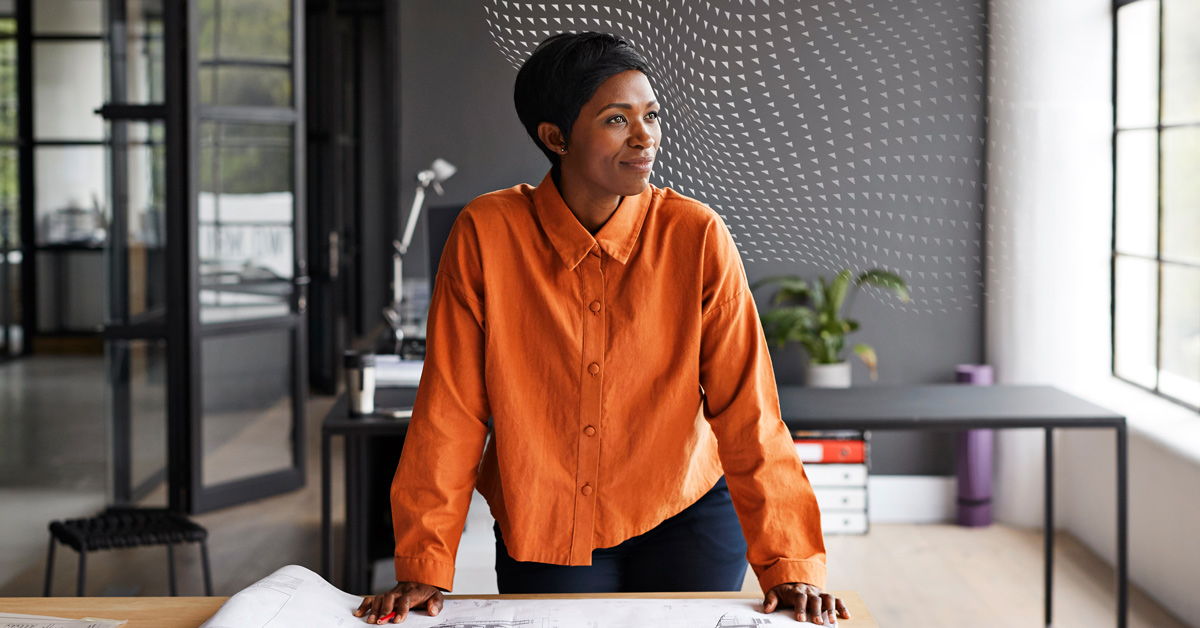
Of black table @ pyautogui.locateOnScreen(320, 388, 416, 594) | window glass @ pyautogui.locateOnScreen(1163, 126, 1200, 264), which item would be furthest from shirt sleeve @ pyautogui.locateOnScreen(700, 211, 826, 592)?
window glass @ pyautogui.locateOnScreen(1163, 126, 1200, 264)

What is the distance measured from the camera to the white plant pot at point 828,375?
2629mm

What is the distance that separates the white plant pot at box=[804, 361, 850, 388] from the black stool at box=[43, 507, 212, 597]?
5.84 ft

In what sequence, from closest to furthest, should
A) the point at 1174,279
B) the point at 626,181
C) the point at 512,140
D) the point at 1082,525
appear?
the point at 626,181, the point at 512,140, the point at 1174,279, the point at 1082,525

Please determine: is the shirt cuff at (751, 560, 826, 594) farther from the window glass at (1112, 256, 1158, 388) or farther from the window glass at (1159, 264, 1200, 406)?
the window glass at (1159, 264, 1200, 406)

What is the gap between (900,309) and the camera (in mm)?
1756

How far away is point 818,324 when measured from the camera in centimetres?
251

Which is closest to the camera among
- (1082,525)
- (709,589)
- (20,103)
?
(709,589)

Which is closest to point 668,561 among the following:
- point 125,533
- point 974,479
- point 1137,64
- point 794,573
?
point 794,573

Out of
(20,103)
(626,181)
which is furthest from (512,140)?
(20,103)

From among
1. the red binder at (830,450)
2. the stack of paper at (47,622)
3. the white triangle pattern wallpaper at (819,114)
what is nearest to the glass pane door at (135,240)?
the red binder at (830,450)

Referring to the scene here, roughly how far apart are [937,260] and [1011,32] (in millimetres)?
402

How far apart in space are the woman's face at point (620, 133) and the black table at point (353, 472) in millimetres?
1144

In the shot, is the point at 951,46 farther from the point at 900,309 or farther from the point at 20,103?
the point at 20,103

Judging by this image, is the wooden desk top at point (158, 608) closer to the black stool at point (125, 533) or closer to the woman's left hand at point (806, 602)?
the woman's left hand at point (806, 602)
